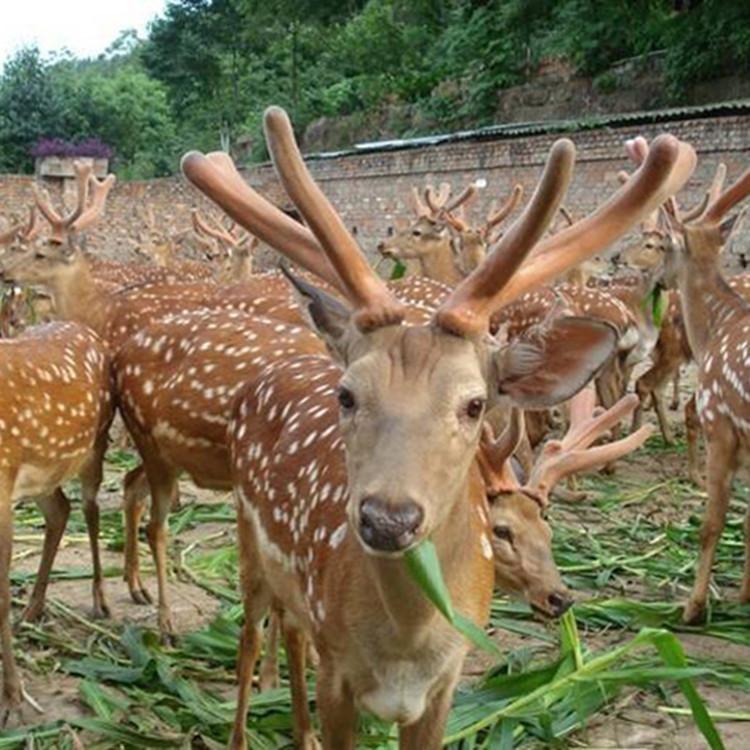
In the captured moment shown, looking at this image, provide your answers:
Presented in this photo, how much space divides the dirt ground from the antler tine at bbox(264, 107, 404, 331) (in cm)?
184

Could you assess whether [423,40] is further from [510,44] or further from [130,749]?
[130,749]

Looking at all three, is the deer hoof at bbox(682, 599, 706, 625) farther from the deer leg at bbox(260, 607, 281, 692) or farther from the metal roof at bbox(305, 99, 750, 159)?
the metal roof at bbox(305, 99, 750, 159)

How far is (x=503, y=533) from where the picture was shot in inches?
141

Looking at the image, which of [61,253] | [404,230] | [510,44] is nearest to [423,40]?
[510,44]

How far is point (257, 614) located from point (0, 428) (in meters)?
1.25

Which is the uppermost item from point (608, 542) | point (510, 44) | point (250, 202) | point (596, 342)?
point (510, 44)

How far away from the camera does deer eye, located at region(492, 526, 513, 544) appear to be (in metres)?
3.58

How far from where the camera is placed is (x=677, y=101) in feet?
83.7

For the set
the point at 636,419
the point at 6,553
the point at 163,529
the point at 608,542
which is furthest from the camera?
the point at 636,419

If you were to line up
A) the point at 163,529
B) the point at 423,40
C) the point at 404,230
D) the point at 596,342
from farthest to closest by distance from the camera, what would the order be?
the point at 423,40 → the point at 404,230 → the point at 163,529 → the point at 596,342

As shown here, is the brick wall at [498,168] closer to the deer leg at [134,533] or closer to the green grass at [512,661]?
the green grass at [512,661]

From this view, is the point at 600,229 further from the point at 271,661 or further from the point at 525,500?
the point at 271,661

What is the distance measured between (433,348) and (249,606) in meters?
1.62

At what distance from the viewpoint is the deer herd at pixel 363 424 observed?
240 centimetres
